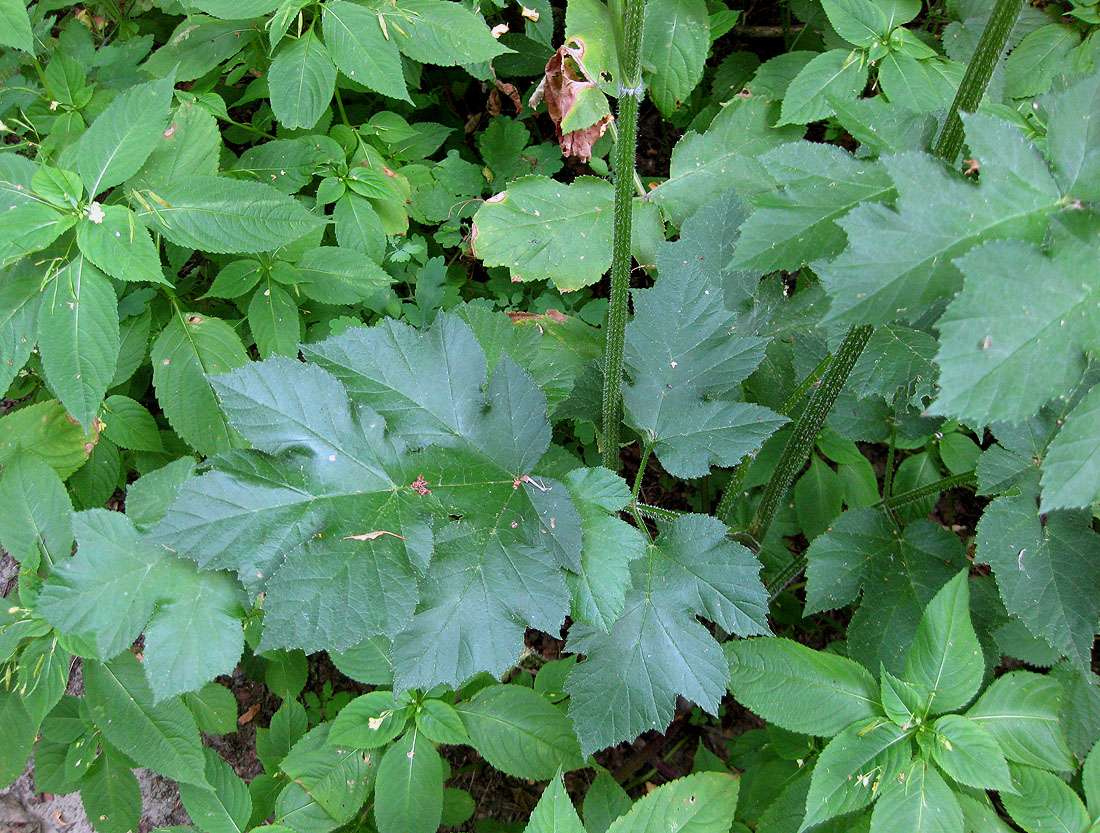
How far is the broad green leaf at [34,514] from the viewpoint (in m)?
2.05

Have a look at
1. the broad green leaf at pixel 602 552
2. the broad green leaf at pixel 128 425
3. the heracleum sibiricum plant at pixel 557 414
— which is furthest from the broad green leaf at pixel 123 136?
the broad green leaf at pixel 602 552

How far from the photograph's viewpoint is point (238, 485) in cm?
133

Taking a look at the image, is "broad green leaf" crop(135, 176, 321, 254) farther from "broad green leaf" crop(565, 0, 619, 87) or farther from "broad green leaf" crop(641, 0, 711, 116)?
"broad green leaf" crop(641, 0, 711, 116)

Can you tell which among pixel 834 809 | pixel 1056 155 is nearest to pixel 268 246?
pixel 1056 155

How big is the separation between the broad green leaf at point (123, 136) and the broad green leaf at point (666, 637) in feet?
6.17

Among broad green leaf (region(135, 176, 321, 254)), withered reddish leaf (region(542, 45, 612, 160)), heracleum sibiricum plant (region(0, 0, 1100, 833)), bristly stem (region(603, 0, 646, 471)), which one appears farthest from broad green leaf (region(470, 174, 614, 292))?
bristly stem (region(603, 0, 646, 471))

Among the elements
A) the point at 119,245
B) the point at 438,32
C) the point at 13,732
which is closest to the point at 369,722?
the point at 13,732

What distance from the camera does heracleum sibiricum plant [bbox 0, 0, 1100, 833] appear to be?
1.21m

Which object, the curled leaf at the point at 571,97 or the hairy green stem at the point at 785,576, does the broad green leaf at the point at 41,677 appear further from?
the curled leaf at the point at 571,97

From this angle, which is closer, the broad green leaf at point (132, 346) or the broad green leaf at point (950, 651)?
the broad green leaf at point (950, 651)

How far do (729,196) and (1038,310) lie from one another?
→ 1.13 meters

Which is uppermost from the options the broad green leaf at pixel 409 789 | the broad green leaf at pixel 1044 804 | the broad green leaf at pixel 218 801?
the broad green leaf at pixel 1044 804

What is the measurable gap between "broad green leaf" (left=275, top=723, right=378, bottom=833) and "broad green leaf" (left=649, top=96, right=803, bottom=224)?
6.71 ft

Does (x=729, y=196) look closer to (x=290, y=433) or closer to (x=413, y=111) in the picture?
(x=290, y=433)
